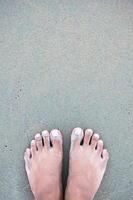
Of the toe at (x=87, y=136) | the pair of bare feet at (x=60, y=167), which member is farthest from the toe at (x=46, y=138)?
the toe at (x=87, y=136)

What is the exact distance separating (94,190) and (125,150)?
0.18 meters

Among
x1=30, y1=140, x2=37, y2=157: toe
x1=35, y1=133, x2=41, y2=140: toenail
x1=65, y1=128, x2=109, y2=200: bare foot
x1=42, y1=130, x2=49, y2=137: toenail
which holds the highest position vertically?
x1=42, y1=130, x2=49, y2=137: toenail

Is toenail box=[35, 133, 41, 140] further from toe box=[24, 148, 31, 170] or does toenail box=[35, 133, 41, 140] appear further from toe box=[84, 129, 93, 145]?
toe box=[84, 129, 93, 145]

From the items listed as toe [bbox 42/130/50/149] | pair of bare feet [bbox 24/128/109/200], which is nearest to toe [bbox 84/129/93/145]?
pair of bare feet [bbox 24/128/109/200]

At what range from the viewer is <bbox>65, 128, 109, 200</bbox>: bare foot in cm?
117

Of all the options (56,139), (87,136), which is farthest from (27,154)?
(87,136)

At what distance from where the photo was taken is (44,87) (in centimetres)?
117

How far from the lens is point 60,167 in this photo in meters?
1.19

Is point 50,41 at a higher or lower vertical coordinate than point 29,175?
higher

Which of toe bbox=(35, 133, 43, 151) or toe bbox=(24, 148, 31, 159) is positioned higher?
toe bbox=(35, 133, 43, 151)

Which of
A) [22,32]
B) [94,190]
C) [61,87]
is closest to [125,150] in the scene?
[94,190]

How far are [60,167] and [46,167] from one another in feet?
0.16

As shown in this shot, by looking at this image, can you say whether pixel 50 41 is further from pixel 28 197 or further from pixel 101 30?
pixel 28 197

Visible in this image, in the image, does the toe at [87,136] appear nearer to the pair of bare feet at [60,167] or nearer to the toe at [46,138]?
the pair of bare feet at [60,167]
